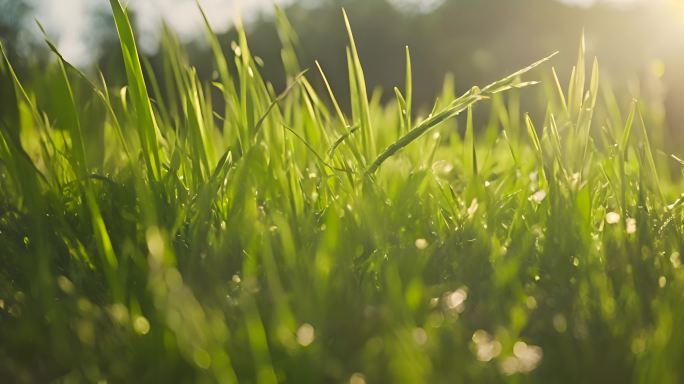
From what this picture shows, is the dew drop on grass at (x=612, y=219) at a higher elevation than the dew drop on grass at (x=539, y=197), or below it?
below

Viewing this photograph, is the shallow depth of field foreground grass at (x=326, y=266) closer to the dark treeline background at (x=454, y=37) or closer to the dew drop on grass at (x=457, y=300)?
the dew drop on grass at (x=457, y=300)

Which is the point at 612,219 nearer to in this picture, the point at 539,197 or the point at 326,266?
the point at 539,197

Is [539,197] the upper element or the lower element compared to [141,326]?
lower

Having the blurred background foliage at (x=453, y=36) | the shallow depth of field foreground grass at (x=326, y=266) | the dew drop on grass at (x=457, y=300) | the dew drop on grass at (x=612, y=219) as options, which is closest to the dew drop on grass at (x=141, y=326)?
the shallow depth of field foreground grass at (x=326, y=266)

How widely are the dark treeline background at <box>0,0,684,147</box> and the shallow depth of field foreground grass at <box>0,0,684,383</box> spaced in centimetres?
880

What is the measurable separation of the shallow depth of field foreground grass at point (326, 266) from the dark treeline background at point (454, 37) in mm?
8799

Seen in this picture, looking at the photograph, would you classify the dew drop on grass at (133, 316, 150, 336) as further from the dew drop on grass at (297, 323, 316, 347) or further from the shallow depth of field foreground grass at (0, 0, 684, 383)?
the dew drop on grass at (297, 323, 316, 347)

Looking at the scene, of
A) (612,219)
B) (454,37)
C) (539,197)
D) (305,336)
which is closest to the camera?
(305,336)

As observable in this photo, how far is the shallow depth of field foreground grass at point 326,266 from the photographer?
614 mm

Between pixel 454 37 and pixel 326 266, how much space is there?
1129cm

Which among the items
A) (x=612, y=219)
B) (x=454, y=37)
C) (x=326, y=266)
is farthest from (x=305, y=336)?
(x=454, y=37)

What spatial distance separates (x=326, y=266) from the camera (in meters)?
0.71

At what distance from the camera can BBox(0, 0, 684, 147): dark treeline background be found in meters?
10.2

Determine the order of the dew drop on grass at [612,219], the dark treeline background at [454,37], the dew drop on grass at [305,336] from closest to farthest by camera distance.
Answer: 1. the dew drop on grass at [305,336]
2. the dew drop on grass at [612,219]
3. the dark treeline background at [454,37]
